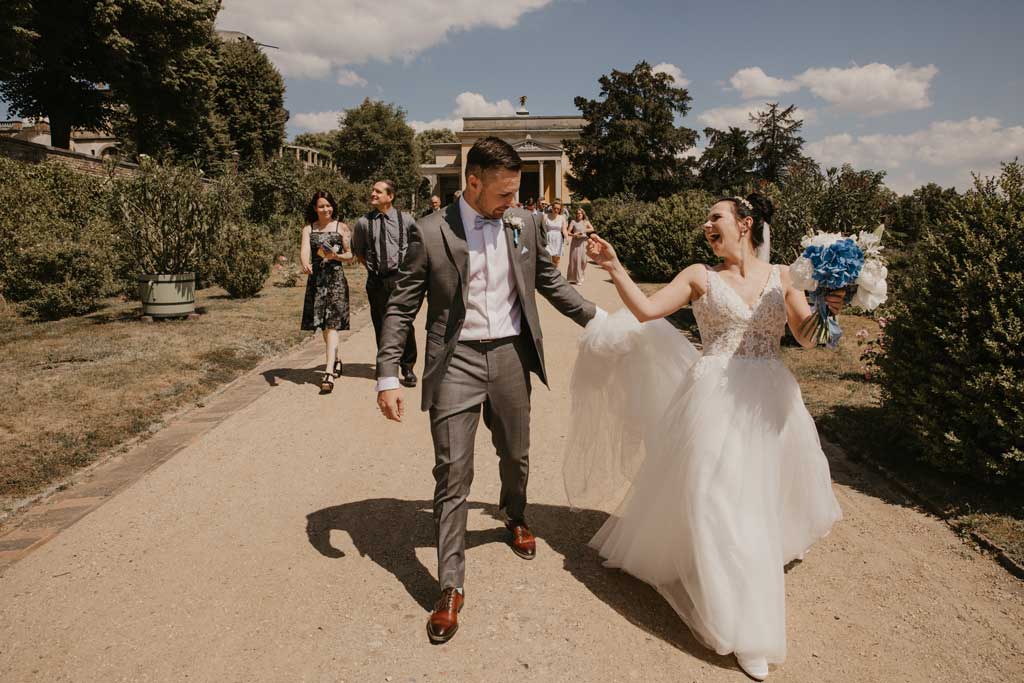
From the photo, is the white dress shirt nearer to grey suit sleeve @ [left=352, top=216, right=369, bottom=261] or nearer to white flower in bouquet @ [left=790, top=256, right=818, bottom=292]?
white flower in bouquet @ [left=790, top=256, right=818, bottom=292]

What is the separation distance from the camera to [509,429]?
3615mm

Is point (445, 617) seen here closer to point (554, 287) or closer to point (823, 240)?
point (554, 287)

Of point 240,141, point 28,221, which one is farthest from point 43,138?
point 28,221

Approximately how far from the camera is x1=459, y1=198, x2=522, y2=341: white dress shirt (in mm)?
3410

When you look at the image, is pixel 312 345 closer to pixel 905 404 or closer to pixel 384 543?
pixel 384 543

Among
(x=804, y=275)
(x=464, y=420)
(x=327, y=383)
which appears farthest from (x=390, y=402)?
(x=327, y=383)

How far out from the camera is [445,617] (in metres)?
3.12

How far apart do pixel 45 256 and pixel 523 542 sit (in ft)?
42.6

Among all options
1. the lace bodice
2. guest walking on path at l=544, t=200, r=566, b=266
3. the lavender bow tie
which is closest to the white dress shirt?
the lavender bow tie

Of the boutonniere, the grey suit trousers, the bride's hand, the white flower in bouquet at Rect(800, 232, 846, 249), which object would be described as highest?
the boutonniere

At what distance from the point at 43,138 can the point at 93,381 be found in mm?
72402

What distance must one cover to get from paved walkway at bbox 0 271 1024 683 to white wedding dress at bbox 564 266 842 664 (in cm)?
A: 26

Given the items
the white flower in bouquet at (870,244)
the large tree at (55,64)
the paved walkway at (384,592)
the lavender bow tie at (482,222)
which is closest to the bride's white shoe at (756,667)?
the paved walkway at (384,592)

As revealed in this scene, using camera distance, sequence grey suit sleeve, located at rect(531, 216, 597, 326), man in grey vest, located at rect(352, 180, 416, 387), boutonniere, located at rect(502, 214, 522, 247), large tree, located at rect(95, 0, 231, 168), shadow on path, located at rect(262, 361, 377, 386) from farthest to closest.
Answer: large tree, located at rect(95, 0, 231, 168)
shadow on path, located at rect(262, 361, 377, 386)
man in grey vest, located at rect(352, 180, 416, 387)
grey suit sleeve, located at rect(531, 216, 597, 326)
boutonniere, located at rect(502, 214, 522, 247)
